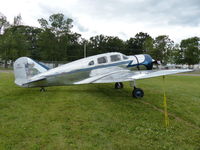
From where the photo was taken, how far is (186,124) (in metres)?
4.08

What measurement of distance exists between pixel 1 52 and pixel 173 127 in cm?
4888

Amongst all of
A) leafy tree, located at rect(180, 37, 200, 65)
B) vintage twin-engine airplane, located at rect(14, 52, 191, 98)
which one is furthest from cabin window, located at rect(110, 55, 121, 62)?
leafy tree, located at rect(180, 37, 200, 65)

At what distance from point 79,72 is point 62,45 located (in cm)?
4479

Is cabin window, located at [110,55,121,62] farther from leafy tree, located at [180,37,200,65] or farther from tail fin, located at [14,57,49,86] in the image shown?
leafy tree, located at [180,37,200,65]

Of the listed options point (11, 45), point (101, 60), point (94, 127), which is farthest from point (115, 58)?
point (11, 45)

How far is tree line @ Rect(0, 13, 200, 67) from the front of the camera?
42.6 meters

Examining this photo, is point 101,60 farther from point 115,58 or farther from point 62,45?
point 62,45

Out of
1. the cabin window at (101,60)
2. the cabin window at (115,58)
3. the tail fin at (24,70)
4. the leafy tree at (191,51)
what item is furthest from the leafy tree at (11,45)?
the leafy tree at (191,51)

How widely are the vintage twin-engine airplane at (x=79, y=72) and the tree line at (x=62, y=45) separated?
105ft

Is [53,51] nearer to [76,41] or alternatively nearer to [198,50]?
[76,41]

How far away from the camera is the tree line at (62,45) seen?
4262 centimetres

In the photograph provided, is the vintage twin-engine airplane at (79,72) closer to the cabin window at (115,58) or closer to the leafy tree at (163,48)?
the cabin window at (115,58)

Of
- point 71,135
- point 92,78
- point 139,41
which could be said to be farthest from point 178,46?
point 71,135

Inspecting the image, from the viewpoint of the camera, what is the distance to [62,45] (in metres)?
49.6
